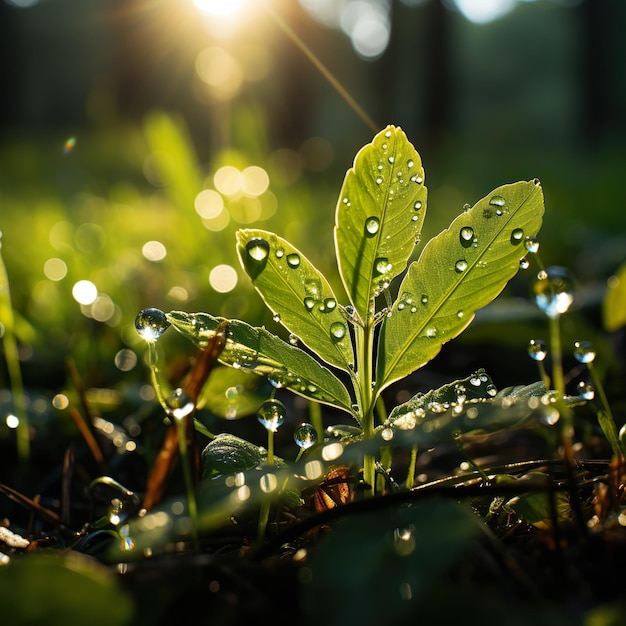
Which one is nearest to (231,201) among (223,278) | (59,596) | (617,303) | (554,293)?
(223,278)

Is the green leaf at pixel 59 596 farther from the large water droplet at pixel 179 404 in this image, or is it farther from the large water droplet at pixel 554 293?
the large water droplet at pixel 554 293

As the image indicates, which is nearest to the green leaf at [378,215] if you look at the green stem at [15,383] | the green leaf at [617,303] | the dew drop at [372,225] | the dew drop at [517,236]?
the dew drop at [372,225]

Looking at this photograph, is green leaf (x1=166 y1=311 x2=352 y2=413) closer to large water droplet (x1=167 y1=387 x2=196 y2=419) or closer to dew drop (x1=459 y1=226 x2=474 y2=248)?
large water droplet (x1=167 y1=387 x2=196 y2=419)

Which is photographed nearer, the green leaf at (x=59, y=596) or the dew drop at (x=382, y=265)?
the green leaf at (x=59, y=596)

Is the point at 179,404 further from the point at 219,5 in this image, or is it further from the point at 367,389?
the point at 219,5

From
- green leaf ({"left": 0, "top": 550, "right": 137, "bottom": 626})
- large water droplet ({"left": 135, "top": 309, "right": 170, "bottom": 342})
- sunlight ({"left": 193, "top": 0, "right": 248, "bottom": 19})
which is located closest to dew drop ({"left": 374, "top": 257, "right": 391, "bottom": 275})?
large water droplet ({"left": 135, "top": 309, "right": 170, "bottom": 342})

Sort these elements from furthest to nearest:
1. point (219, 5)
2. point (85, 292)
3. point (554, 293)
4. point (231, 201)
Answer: point (231, 201) → point (219, 5) → point (85, 292) → point (554, 293)

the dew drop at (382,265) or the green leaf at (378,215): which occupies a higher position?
the green leaf at (378,215)
